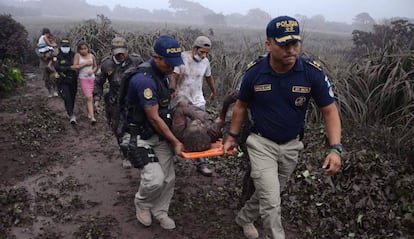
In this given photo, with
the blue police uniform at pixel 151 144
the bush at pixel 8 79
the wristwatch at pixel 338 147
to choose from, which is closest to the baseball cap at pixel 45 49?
the bush at pixel 8 79

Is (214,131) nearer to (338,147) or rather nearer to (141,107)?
(141,107)

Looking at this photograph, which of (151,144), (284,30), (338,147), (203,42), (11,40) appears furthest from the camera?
(11,40)

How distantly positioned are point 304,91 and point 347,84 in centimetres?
330

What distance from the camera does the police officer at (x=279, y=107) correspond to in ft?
8.55

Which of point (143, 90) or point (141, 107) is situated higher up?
point (143, 90)

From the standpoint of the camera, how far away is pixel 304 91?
2707 mm

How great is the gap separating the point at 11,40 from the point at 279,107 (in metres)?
12.2

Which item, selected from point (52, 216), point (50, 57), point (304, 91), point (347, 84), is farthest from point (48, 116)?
point (304, 91)

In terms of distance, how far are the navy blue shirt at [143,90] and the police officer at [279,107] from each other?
698 mm

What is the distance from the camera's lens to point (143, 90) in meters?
3.04

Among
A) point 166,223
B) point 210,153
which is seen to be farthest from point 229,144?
point 166,223

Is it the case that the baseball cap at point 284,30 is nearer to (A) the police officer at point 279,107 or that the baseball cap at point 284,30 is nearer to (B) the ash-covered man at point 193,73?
(A) the police officer at point 279,107

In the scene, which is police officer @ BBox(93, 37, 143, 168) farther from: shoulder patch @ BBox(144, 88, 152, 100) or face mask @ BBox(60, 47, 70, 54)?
face mask @ BBox(60, 47, 70, 54)

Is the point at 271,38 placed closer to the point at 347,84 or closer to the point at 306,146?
the point at 306,146
